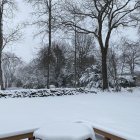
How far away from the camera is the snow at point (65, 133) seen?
11.3 ft

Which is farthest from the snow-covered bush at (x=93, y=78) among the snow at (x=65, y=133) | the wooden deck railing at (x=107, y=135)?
the snow at (x=65, y=133)

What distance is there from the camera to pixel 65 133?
357cm

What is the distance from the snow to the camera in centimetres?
345

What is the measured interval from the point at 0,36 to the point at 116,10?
1052 cm

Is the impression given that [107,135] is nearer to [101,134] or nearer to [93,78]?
[101,134]

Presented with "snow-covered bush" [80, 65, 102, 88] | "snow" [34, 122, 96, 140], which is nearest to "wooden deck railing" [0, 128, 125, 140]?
"snow" [34, 122, 96, 140]

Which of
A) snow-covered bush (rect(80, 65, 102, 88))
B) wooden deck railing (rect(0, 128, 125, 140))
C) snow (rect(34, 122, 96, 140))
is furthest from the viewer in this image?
snow-covered bush (rect(80, 65, 102, 88))

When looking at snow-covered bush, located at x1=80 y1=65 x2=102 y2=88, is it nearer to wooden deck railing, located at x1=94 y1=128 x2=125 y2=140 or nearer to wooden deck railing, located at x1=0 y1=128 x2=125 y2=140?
wooden deck railing, located at x1=94 y1=128 x2=125 y2=140

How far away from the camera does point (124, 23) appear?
80.1ft

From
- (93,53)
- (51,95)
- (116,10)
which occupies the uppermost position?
(116,10)

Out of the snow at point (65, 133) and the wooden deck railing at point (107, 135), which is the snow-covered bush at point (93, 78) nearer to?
the wooden deck railing at point (107, 135)

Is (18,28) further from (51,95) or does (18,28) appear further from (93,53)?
(93,53)

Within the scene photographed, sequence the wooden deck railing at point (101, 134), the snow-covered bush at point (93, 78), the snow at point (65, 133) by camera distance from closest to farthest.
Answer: the snow at point (65, 133) < the wooden deck railing at point (101, 134) < the snow-covered bush at point (93, 78)

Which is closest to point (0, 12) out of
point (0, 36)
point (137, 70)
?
point (0, 36)
